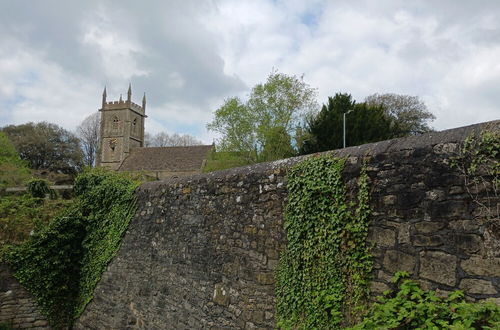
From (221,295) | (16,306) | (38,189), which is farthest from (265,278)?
(38,189)

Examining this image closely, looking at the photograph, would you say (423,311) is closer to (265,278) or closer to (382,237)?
(382,237)

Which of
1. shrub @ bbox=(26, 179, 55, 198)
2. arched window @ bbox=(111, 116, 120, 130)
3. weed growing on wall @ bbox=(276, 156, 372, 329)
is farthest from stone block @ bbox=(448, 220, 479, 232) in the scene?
arched window @ bbox=(111, 116, 120, 130)

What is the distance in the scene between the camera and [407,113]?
107 feet

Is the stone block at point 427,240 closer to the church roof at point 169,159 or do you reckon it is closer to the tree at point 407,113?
the tree at point 407,113

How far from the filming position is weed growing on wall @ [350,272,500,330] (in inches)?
99.8

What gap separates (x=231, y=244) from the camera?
520 centimetres

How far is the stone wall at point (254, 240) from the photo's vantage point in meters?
2.88

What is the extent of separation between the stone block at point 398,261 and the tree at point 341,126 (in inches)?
946

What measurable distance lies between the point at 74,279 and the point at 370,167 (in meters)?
8.74

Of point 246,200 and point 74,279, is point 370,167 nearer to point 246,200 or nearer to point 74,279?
point 246,200

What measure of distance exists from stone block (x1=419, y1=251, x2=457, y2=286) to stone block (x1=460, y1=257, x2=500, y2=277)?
9 centimetres

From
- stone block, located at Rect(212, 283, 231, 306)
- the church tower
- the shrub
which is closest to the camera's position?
stone block, located at Rect(212, 283, 231, 306)

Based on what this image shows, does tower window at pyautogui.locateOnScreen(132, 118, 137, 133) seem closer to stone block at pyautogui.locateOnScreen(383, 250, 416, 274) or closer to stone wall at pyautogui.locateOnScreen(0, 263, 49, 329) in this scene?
stone wall at pyautogui.locateOnScreen(0, 263, 49, 329)

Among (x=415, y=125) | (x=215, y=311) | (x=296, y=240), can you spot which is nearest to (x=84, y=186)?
(x=215, y=311)
